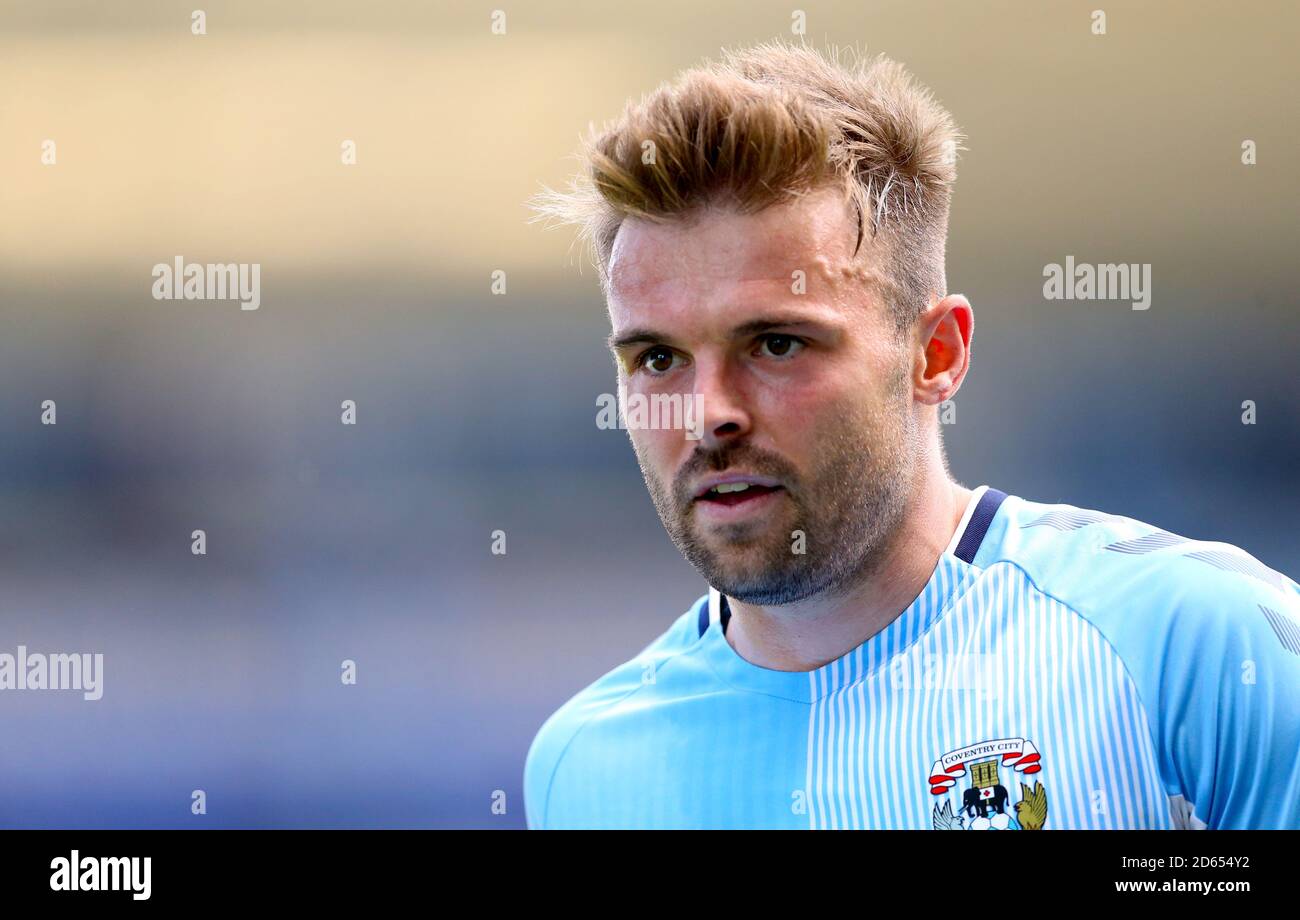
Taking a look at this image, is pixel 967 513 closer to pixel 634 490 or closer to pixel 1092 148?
pixel 1092 148

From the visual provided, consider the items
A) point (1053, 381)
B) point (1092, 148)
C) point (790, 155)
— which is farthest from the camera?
point (1053, 381)

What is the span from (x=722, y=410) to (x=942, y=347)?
383 millimetres

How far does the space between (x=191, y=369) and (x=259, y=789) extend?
2.91ft

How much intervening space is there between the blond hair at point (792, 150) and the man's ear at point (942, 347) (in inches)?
1.3

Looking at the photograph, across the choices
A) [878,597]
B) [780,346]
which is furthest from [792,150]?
[878,597]

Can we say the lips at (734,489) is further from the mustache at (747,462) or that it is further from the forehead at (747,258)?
the forehead at (747,258)

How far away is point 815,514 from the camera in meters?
1.46

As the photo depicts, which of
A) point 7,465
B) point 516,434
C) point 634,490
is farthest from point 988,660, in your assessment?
point 7,465

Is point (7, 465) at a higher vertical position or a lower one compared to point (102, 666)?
higher

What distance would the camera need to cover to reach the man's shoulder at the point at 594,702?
5.91 ft

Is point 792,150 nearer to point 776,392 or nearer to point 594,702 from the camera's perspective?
point 776,392

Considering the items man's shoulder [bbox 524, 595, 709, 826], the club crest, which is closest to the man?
the club crest

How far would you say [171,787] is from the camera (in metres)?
2.27

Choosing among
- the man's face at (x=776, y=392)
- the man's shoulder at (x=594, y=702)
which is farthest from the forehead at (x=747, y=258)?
the man's shoulder at (x=594, y=702)
